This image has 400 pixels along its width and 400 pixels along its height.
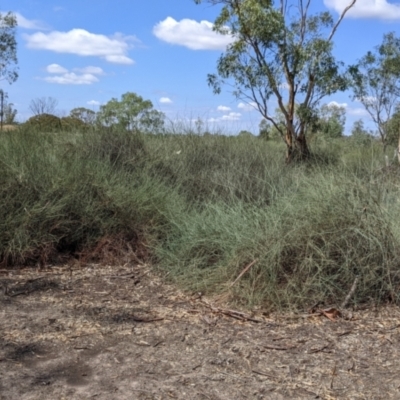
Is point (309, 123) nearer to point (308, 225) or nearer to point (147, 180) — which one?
point (147, 180)

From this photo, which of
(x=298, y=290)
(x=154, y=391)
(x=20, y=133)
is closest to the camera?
(x=154, y=391)

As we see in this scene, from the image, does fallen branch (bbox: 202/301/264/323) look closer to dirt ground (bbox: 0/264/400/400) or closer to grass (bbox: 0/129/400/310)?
dirt ground (bbox: 0/264/400/400)

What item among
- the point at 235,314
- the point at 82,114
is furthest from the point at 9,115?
the point at 235,314

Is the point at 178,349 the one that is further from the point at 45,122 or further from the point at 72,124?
the point at 72,124

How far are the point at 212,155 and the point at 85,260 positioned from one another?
4.07 metres

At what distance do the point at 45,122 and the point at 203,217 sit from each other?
16.4 ft

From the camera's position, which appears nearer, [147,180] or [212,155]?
[147,180]

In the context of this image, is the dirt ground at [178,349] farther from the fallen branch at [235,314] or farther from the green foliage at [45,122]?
the green foliage at [45,122]

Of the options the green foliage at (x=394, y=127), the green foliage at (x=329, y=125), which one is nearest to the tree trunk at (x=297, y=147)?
the green foliage at (x=329, y=125)

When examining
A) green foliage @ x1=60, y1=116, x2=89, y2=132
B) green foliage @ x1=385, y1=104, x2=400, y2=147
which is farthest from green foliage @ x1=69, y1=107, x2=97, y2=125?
green foliage @ x1=385, y1=104, x2=400, y2=147

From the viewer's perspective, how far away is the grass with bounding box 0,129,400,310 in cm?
496

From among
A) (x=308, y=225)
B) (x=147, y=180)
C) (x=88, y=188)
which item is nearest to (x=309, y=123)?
(x=147, y=180)

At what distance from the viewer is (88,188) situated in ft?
22.8

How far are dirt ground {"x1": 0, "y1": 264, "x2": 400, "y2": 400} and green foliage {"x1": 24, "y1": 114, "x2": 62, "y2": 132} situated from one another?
4.80 metres
